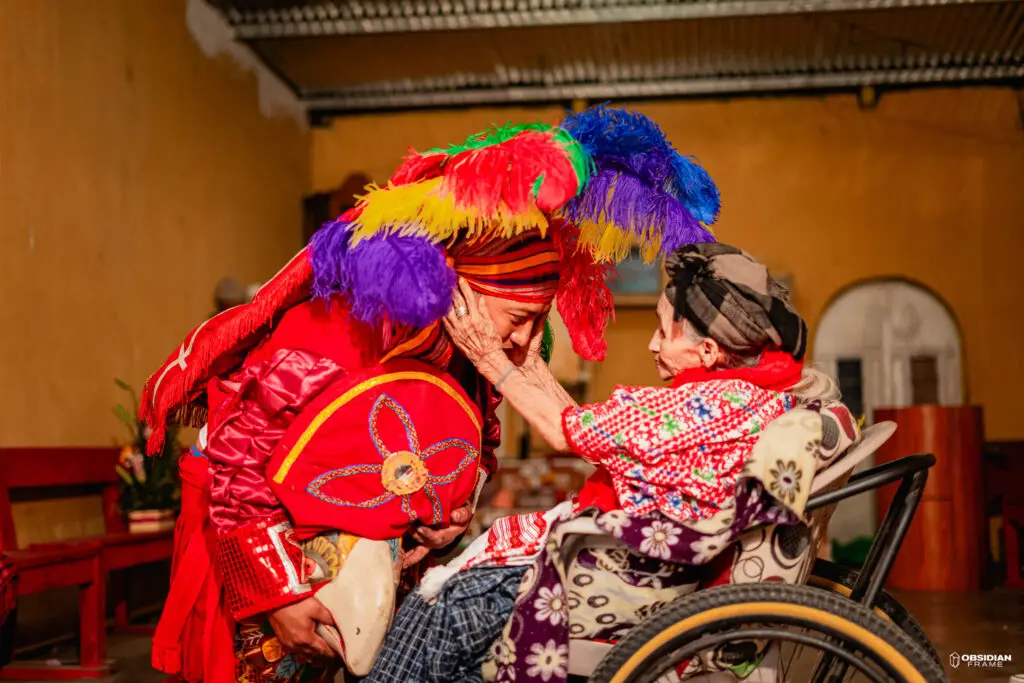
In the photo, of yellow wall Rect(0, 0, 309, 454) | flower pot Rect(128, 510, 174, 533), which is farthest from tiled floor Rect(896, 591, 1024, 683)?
yellow wall Rect(0, 0, 309, 454)

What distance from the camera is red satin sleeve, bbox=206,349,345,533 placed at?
1430mm

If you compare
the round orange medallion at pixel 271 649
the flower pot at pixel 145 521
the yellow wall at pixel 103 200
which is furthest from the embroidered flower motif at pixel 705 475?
the flower pot at pixel 145 521

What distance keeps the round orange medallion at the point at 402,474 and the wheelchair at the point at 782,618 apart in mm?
285

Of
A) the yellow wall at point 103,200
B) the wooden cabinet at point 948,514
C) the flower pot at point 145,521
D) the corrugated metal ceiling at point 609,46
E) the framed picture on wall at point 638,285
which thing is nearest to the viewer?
the yellow wall at point 103,200

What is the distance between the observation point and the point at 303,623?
1395mm

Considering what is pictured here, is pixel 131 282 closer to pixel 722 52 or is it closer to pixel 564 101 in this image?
pixel 564 101

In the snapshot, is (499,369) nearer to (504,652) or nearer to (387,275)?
(387,275)

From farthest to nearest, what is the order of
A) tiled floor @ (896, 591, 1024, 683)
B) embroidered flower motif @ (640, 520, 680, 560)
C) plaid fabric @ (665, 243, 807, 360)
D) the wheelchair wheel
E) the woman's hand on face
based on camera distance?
tiled floor @ (896, 591, 1024, 683), the woman's hand on face, plaid fabric @ (665, 243, 807, 360), embroidered flower motif @ (640, 520, 680, 560), the wheelchair wheel

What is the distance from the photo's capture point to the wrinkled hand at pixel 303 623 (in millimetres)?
1392

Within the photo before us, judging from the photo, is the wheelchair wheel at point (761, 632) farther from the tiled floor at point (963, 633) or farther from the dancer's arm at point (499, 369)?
the tiled floor at point (963, 633)

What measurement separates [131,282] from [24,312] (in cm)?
92

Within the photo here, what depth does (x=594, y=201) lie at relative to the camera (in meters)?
1.51

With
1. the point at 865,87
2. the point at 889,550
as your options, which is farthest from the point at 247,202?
the point at 889,550

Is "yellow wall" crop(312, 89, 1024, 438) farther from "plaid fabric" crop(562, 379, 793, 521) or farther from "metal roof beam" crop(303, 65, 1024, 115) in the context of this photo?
"plaid fabric" crop(562, 379, 793, 521)
